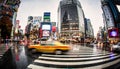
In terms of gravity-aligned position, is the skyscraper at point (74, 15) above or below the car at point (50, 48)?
above

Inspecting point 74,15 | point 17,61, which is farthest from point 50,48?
point 74,15

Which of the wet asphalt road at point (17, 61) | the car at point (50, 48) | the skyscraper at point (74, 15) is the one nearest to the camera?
the wet asphalt road at point (17, 61)

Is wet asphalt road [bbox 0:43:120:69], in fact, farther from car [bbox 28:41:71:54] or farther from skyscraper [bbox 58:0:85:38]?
skyscraper [bbox 58:0:85:38]

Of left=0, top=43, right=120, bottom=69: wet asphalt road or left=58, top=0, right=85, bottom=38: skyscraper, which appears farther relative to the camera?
left=58, top=0, right=85, bottom=38: skyscraper

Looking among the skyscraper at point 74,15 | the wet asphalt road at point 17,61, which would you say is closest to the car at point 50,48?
the wet asphalt road at point 17,61

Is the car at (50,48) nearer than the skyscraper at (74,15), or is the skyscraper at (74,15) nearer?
the skyscraper at (74,15)

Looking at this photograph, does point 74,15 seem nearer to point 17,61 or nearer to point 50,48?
point 17,61

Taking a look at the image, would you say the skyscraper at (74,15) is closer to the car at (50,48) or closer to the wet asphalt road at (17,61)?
the wet asphalt road at (17,61)

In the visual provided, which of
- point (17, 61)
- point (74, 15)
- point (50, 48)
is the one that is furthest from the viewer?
point (50, 48)

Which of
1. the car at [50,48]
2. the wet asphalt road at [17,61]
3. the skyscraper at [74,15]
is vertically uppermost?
the skyscraper at [74,15]

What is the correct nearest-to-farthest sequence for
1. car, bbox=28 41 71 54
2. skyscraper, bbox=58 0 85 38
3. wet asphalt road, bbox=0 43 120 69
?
1. wet asphalt road, bbox=0 43 120 69
2. skyscraper, bbox=58 0 85 38
3. car, bbox=28 41 71 54

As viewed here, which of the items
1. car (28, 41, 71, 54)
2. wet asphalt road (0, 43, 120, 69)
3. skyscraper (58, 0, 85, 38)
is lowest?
wet asphalt road (0, 43, 120, 69)

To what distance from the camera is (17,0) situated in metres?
4.86

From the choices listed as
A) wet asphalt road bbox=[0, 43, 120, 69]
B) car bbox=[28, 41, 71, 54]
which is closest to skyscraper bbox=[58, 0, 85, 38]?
wet asphalt road bbox=[0, 43, 120, 69]
